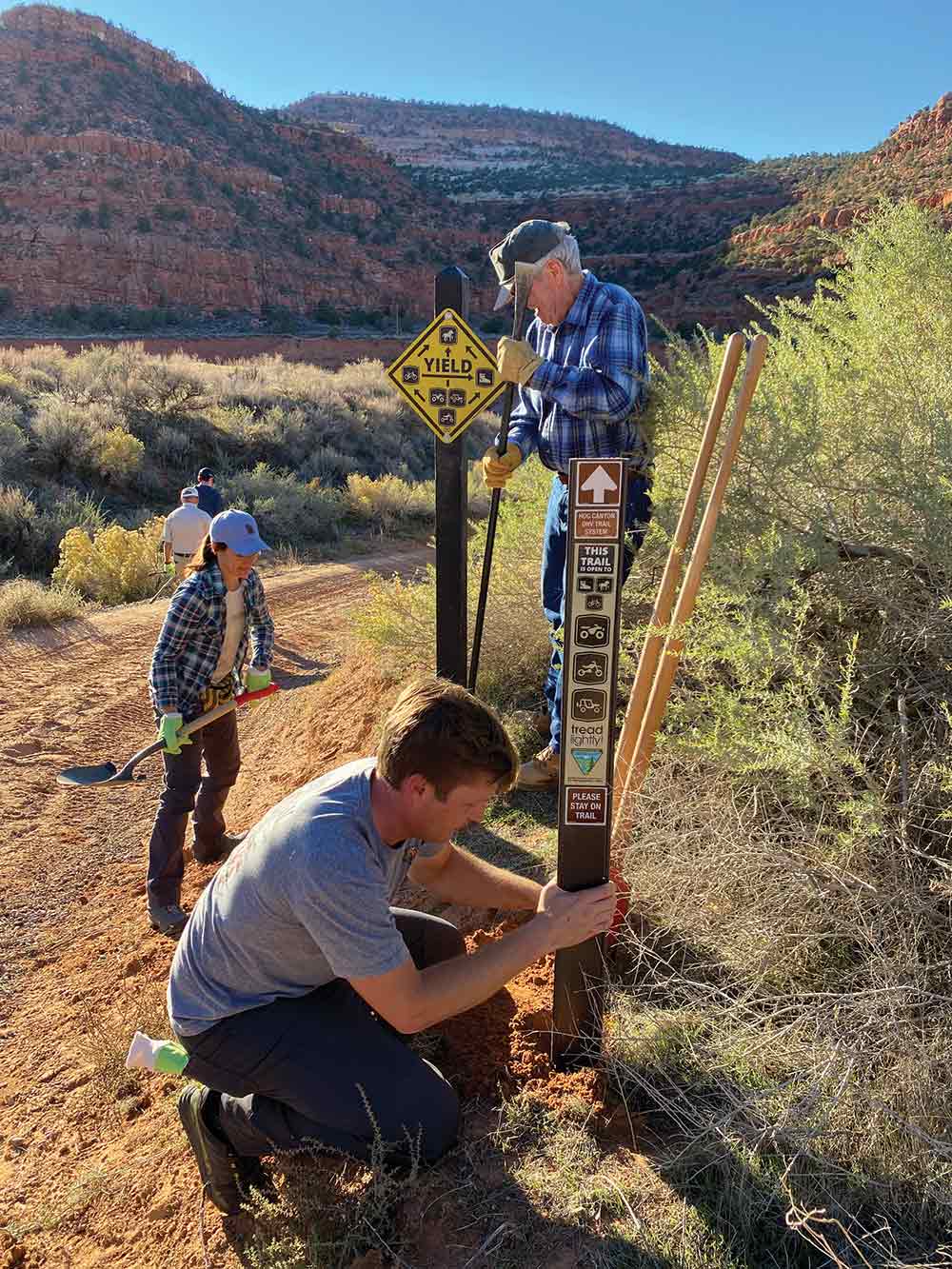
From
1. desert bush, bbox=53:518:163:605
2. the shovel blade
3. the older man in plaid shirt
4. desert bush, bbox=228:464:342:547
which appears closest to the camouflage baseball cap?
the older man in plaid shirt

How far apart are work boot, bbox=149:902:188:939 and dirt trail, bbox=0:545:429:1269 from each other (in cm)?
6

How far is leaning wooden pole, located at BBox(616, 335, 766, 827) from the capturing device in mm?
2664

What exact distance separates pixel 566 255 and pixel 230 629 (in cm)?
202

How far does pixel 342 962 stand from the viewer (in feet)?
6.62

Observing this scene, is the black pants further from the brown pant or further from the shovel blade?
the shovel blade

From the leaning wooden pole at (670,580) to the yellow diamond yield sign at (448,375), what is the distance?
3.89 ft

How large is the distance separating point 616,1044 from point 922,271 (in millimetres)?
3350

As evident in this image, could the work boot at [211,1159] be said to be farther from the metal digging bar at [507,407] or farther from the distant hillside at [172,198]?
the distant hillside at [172,198]

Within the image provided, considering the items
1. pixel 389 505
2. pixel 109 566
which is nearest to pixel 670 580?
pixel 109 566

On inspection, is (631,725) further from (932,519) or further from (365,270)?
(365,270)

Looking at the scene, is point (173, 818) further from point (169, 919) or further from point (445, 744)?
point (445, 744)

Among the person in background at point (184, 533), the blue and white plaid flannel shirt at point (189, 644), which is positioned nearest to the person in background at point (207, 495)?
the person in background at point (184, 533)

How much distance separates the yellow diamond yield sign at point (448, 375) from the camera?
147 inches

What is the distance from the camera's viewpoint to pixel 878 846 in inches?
90.1
